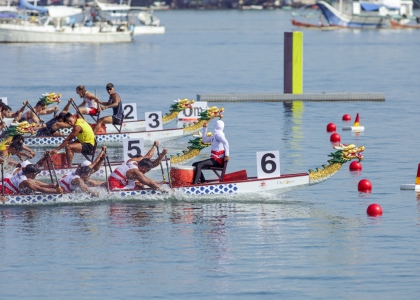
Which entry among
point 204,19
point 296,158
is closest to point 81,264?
point 296,158

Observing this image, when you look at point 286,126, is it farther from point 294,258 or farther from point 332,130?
point 294,258

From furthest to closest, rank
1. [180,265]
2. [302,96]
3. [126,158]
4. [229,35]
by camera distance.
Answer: [229,35]
[302,96]
[126,158]
[180,265]

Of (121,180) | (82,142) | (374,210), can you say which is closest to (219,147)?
(121,180)

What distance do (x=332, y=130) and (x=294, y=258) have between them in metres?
18.0

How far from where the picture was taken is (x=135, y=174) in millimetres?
22797

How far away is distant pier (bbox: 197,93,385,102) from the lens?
149ft

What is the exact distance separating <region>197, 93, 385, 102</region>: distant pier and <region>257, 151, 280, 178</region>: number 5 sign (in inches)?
881

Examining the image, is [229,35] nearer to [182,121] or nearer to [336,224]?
[182,121]

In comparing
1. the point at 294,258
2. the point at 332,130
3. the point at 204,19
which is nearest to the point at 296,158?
the point at 332,130

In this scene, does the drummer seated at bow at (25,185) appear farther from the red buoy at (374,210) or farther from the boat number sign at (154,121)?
the boat number sign at (154,121)

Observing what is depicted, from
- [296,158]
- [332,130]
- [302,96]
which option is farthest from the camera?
[302,96]

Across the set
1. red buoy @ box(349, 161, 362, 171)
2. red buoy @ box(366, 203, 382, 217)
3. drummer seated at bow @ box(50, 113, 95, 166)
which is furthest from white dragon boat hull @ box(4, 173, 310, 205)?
red buoy @ box(349, 161, 362, 171)

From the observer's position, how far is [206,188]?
23.2 meters

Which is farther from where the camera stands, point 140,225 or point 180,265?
point 140,225
